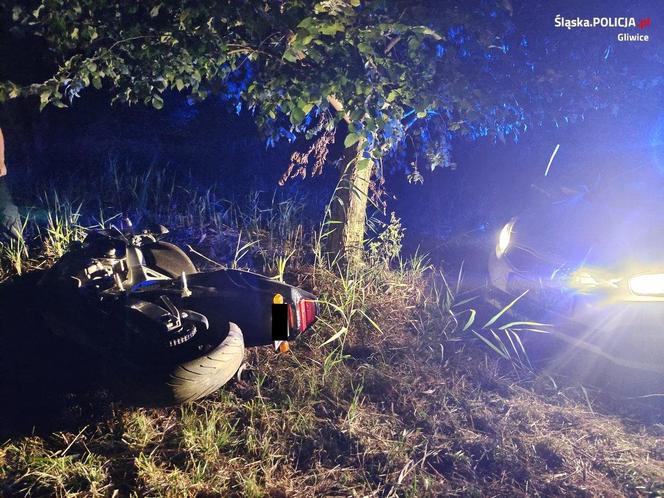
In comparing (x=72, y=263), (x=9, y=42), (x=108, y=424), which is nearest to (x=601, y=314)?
(x=108, y=424)

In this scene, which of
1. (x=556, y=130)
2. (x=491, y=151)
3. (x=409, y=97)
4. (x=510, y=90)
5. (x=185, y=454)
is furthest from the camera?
(x=491, y=151)

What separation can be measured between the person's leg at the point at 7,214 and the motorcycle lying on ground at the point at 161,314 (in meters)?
1.12

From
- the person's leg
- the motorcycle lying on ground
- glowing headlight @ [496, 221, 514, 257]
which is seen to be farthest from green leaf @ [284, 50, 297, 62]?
the person's leg

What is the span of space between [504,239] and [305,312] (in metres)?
1.99

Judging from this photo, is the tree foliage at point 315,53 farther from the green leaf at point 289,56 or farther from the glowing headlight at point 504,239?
the glowing headlight at point 504,239

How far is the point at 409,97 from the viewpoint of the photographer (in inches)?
118

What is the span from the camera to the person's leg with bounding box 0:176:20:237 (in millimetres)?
4070

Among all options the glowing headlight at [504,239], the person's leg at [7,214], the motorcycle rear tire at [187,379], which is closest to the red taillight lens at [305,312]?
the motorcycle rear tire at [187,379]

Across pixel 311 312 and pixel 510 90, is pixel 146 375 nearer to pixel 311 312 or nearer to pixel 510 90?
pixel 311 312

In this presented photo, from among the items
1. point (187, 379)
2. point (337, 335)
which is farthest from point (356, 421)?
point (187, 379)

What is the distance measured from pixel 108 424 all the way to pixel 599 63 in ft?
13.5

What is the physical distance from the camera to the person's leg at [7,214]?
160 inches

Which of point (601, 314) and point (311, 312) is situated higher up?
point (311, 312)

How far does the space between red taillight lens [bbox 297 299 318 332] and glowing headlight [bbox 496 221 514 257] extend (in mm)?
1827
